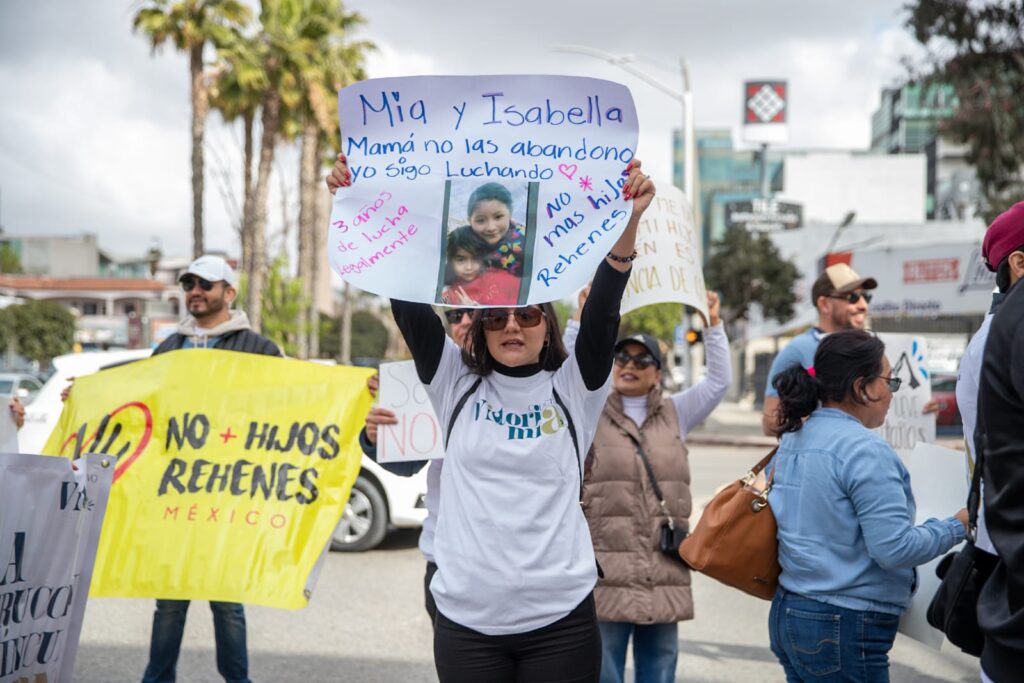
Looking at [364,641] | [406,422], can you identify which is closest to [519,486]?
[406,422]

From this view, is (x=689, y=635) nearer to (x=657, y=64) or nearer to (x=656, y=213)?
(x=656, y=213)

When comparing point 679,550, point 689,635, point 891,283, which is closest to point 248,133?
point 891,283

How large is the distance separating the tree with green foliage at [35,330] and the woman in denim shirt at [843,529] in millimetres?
59344

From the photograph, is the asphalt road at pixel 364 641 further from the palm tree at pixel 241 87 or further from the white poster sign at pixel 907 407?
the palm tree at pixel 241 87

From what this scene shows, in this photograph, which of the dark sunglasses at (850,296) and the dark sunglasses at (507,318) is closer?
the dark sunglasses at (507,318)

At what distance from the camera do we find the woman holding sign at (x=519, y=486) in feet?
8.34

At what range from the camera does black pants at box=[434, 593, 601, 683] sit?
2.55 meters

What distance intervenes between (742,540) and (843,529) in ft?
1.09

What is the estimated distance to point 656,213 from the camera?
4.49 meters

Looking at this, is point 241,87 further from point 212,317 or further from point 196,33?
point 212,317

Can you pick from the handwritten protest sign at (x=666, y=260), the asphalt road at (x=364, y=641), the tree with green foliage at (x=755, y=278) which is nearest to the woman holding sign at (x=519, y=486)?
the handwritten protest sign at (x=666, y=260)

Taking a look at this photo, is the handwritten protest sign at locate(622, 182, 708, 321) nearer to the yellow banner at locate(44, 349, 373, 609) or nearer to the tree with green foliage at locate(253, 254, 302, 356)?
the yellow banner at locate(44, 349, 373, 609)

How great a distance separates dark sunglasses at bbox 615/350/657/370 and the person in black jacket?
183 centimetres

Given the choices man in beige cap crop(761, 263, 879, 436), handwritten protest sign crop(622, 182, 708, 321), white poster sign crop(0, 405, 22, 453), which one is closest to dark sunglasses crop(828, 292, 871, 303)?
man in beige cap crop(761, 263, 879, 436)
